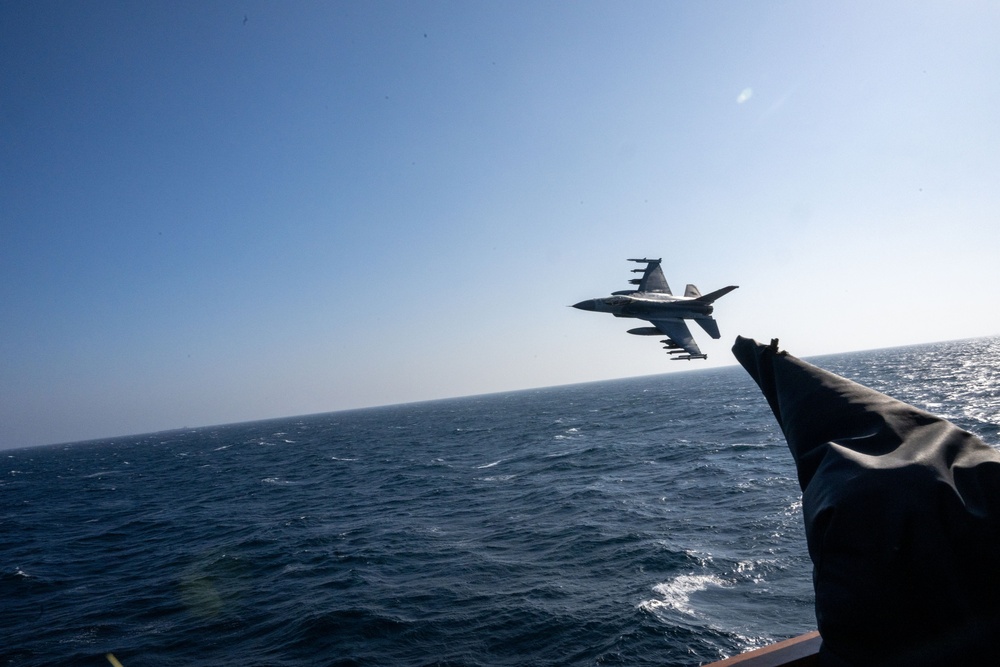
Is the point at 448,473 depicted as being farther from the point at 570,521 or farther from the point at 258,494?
the point at 570,521

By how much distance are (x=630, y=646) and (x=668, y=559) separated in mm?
7219

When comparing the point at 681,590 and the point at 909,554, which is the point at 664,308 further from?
the point at 909,554

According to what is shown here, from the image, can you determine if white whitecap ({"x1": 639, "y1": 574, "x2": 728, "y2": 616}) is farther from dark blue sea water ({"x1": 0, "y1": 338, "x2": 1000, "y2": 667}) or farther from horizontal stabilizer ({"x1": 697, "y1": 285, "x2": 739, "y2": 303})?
horizontal stabilizer ({"x1": 697, "y1": 285, "x2": 739, "y2": 303})

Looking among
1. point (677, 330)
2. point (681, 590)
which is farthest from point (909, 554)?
point (677, 330)

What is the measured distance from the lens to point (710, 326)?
21.6m

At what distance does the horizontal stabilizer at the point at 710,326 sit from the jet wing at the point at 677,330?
0.65 metres

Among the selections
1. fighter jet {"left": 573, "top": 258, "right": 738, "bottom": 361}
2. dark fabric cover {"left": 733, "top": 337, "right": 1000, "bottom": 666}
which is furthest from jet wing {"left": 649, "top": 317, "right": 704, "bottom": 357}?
dark fabric cover {"left": 733, "top": 337, "right": 1000, "bottom": 666}

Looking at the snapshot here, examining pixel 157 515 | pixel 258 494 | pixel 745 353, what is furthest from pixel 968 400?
pixel 157 515

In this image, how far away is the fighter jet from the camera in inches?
827

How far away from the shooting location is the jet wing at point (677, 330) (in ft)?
66.9

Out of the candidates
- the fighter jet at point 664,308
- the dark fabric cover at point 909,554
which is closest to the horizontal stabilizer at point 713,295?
the fighter jet at point 664,308

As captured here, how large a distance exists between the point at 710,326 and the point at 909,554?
68.7 ft

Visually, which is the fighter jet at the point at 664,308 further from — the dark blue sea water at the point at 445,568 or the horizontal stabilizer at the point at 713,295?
the dark blue sea water at the point at 445,568

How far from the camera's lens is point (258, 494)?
50688 mm
